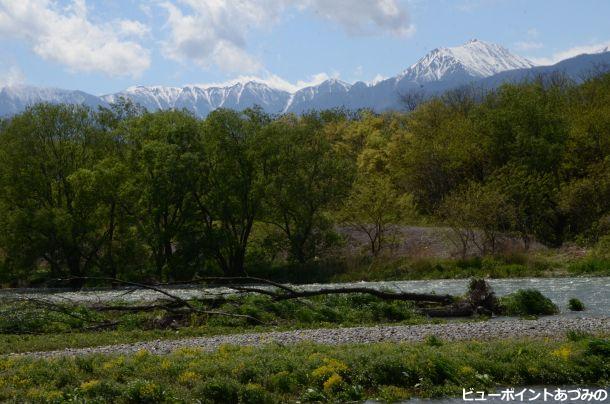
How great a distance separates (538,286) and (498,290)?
3.24m

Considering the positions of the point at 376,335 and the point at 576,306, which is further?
the point at 576,306

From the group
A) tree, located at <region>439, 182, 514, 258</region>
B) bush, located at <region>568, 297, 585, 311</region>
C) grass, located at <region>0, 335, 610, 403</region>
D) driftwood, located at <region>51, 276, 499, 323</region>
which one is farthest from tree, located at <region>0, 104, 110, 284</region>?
bush, located at <region>568, 297, 585, 311</region>

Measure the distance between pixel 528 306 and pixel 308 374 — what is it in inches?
642

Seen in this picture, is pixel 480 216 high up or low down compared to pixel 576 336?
up

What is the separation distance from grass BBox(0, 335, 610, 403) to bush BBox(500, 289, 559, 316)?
11.1 metres

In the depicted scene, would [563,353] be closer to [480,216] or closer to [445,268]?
[445,268]

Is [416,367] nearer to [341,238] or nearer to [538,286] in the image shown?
[538,286]

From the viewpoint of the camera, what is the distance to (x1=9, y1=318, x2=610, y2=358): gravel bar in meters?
22.2

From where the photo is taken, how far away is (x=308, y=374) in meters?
16.3

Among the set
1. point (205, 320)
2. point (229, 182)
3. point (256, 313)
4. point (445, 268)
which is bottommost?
point (445, 268)

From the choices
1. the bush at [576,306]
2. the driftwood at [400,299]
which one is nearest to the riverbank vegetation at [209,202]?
the driftwood at [400,299]

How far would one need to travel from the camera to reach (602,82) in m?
88.5

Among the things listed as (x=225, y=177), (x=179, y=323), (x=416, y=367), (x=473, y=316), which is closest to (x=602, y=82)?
(x=225, y=177)

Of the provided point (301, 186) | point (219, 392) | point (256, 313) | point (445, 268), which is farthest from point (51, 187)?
point (219, 392)
